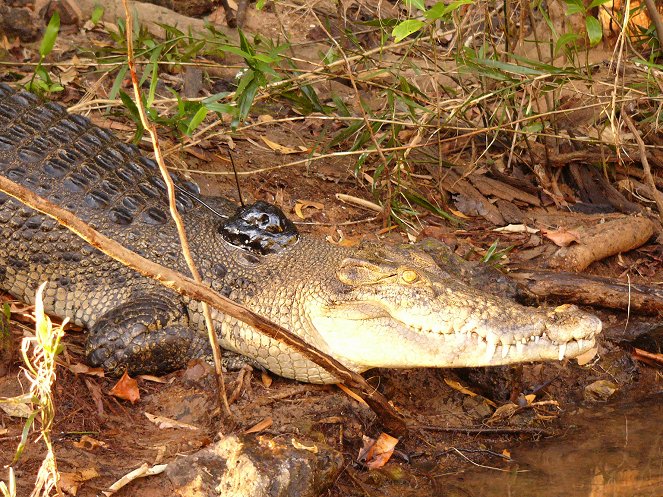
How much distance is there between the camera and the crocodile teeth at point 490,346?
3.64 metres

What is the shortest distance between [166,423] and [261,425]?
15.3 inches

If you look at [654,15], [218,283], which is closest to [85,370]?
[218,283]

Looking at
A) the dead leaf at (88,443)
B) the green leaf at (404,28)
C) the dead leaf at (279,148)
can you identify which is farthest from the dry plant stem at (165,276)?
the dead leaf at (279,148)

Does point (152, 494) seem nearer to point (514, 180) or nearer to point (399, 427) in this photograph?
point (399, 427)

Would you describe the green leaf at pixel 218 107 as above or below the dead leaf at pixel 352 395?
above

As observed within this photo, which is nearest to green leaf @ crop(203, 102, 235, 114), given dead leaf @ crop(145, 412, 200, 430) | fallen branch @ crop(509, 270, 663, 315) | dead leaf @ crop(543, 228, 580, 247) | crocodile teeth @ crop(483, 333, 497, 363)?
dead leaf @ crop(145, 412, 200, 430)

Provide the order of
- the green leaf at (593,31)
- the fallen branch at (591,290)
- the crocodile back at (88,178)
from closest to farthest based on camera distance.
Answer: the green leaf at (593,31)
the crocodile back at (88,178)
the fallen branch at (591,290)

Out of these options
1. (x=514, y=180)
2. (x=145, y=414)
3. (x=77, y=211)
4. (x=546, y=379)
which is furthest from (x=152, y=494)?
(x=514, y=180)

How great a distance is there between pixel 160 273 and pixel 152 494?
2.79 feet

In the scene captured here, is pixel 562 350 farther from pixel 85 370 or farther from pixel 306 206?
pixel 306 206

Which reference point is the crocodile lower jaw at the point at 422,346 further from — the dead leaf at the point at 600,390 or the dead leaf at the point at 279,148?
the dead leaf at the point at 279,148

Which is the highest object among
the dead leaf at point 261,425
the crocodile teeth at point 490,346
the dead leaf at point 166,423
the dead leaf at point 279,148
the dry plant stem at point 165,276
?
the dry plant stem at point 165,276

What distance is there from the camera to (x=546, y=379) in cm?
464

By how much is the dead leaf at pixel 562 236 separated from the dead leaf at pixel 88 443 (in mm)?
3071
